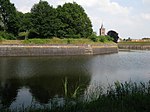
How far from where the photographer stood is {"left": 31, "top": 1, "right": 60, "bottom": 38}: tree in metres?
63.2

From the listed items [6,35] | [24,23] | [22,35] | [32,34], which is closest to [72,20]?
[32,34]

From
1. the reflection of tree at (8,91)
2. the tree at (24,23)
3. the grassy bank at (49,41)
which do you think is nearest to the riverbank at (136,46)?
the grassy bank at (49,41)

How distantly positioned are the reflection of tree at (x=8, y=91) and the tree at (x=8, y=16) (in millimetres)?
43730

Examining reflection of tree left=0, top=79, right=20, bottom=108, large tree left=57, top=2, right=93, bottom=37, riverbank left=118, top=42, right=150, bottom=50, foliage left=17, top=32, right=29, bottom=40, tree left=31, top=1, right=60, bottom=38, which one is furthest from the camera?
riverbank left=118, top=42, right=150, bottom=50

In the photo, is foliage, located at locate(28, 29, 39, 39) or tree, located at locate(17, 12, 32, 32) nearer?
foliage, located at locate(28, 29, 39, 39)

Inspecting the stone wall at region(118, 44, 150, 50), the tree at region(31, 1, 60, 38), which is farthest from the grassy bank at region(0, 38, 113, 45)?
the stone wall at region(118, 44, 150, 50)

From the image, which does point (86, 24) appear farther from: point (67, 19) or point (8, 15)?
point (8, 15)

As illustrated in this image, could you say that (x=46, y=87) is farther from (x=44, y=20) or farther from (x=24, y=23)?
(x=24, y=23)

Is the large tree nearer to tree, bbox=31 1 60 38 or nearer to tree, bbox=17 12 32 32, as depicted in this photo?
tree, bbox=31 1 60 38

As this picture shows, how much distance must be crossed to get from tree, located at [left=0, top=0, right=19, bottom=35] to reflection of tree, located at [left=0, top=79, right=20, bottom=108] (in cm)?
4373

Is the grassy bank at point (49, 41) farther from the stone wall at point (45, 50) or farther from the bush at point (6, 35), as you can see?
the bush at point (6, 35)

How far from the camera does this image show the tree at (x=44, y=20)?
63219 mm

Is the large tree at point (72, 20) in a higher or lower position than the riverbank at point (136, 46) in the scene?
higher

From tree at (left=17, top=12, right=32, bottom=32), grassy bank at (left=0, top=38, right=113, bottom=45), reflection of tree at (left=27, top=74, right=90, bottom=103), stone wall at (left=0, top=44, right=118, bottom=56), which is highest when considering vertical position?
tree at (left=17, top=12, right=32, bottom=32)
